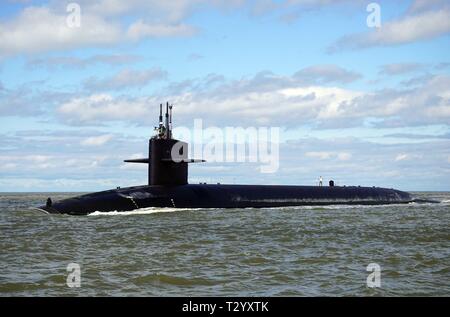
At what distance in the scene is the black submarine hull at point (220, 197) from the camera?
38969mm

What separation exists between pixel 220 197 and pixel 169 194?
18.6ft

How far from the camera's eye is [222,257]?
20.1 metres

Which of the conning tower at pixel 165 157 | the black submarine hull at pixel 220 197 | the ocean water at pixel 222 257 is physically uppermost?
the conning tower at pixel 165 157

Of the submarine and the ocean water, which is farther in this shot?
the submarine

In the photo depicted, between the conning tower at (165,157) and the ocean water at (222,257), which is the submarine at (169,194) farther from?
the ocean water at (222,257)

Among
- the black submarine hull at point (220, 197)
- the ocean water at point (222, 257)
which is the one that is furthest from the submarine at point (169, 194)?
the ocean water at point (222, 257)

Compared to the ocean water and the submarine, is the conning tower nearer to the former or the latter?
the submarine

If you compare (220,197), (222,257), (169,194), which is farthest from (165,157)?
(222,257)

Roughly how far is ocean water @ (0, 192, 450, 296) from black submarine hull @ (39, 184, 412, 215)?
4.78 meters

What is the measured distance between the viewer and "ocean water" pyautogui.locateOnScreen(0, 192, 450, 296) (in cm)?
1524

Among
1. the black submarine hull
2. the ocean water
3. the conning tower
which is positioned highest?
the conning tower

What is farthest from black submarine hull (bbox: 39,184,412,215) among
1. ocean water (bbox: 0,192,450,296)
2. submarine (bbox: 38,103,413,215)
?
ocean water (bbox: 0,192,450,296)

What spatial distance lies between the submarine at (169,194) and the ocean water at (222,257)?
4.80m
